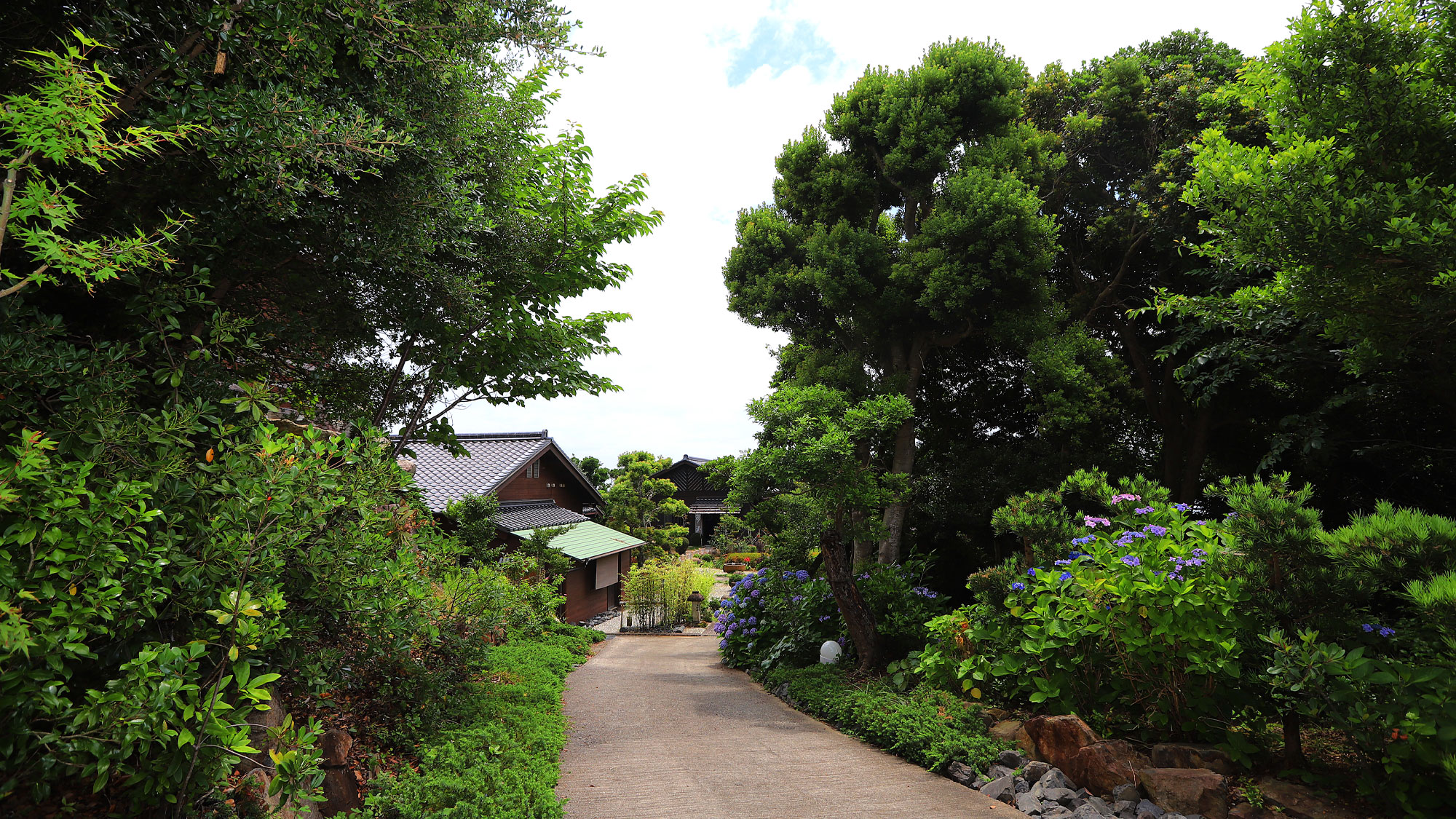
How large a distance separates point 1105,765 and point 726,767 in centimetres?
317

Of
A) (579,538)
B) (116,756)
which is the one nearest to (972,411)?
(579,538)

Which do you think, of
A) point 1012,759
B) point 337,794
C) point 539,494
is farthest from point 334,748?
point 539,494

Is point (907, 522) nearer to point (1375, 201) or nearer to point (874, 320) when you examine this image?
point (874, 320)

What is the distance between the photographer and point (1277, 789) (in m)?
4.59

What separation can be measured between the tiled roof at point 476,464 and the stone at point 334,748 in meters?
11.8

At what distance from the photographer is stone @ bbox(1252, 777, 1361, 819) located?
169 inches

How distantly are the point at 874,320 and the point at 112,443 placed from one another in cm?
Result: 1102

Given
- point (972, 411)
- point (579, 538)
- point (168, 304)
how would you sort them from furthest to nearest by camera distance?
1. point (579, 538)
2. point (972, 411)
3. point (168, 304)

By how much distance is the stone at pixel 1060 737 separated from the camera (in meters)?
5.46

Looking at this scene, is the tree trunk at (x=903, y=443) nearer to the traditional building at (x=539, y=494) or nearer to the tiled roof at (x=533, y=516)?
the tiled roof at (x=533, y=516)

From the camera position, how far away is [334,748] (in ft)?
15.6

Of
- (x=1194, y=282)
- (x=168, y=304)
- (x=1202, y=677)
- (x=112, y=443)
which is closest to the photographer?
(x=112, y=443)

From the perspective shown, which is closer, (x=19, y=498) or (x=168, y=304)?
(x=19, y=498)

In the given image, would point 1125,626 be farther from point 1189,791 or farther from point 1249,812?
point 1249,812
